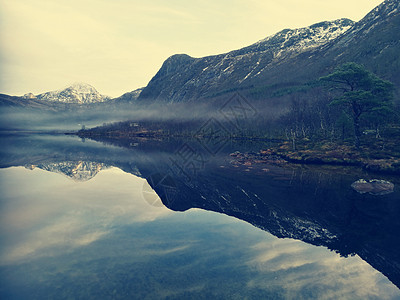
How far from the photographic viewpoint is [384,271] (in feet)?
65.1

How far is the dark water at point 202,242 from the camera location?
1828 centimetres

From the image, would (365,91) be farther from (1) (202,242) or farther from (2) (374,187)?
(1) (202,242)

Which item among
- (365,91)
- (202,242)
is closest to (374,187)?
(202,242)

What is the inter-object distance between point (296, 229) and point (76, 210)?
30.0m

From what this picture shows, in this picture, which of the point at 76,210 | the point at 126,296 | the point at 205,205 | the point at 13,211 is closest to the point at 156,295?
the point at 126,296

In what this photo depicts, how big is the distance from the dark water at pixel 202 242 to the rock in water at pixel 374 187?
163cm

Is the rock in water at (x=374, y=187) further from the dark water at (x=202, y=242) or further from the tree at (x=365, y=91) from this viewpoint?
the tree at (x=365, y=91)

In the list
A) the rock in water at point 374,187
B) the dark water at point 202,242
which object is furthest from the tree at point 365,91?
the rock in water at point 374,187

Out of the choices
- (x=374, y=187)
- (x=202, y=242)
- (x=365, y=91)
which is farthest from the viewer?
(x=365, y=91)

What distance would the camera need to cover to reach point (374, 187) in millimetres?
41219

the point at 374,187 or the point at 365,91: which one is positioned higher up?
the point at 365,91

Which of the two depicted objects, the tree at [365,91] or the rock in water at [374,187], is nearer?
the rock in water at [374,187]

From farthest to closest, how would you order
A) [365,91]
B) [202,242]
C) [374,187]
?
[365,91] < [374,187] < [202,242]

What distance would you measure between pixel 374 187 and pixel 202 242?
32.5 m
